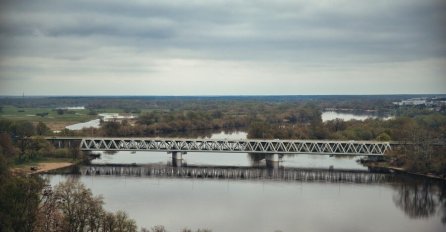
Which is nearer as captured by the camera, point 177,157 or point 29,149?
point 29,149

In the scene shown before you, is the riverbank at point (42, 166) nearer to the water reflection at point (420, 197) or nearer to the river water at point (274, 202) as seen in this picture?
the river water at point (274, 202)

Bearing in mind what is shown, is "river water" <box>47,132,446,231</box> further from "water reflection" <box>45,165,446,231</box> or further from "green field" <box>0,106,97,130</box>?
"green field" <box>0,106,97,130</box>

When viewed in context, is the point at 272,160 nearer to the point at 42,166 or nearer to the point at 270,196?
the point at 270,196

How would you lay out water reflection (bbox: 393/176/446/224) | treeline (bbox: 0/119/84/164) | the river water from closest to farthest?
the river water < water reflection (bbox: 393/176/446/224) < treeline (bbox: 0/119/84/164)

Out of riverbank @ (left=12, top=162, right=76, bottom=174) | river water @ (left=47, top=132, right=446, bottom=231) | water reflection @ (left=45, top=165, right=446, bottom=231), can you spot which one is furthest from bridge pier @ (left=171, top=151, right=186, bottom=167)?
riverbank @ (left=12, top=162, right=76, bottom=174)

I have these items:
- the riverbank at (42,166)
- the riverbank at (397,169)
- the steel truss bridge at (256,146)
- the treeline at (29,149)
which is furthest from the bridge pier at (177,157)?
the riverbank at (397,169)

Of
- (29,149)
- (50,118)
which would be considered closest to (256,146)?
(29,149)

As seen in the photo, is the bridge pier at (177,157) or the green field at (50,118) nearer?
the bridge pier at (177,157)

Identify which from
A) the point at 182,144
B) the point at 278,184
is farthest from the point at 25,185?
the point at 182,144
